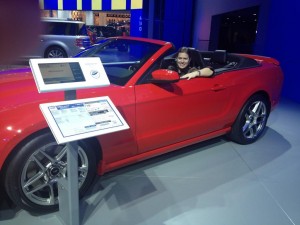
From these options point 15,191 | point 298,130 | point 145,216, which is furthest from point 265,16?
point 15,191

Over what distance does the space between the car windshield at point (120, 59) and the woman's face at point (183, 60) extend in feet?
2.03

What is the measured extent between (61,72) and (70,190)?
0.76 m

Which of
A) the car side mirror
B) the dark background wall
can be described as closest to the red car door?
the car side mirror

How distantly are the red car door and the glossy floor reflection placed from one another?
34 centimetres

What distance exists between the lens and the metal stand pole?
1812 mm

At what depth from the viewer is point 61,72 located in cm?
170

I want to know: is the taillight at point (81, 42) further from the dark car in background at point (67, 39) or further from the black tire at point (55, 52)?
the black tire at point (55, 52)

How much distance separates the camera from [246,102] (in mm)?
3545

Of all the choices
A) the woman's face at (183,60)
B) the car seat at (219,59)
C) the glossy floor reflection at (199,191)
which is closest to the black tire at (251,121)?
the glossy floor reflection at (199,191)

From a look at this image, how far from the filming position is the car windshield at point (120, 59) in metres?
2.61

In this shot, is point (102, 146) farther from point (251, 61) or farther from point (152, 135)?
point (251, 61)

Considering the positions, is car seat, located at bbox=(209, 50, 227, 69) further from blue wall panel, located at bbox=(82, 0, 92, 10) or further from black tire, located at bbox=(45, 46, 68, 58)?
blue wall panel, located at bbox=(82, 0, 92, 10)

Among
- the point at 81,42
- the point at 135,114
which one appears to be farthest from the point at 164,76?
the point at 81,42

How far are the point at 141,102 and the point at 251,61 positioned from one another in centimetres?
194
